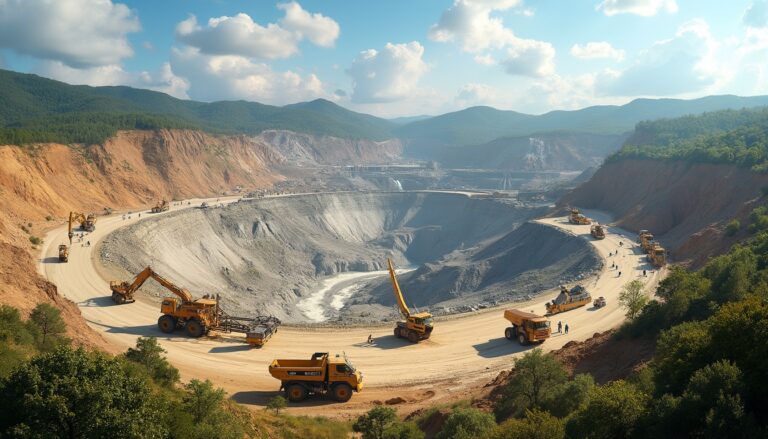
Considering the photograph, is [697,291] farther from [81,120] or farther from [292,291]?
[81,120]

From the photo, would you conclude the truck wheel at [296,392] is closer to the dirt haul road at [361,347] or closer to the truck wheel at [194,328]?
the dirt haul road at [361,347]

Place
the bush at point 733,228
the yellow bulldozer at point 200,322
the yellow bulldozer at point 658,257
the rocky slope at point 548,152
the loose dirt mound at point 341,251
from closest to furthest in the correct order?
the yellow bulldozer at point 200,322 < the bush at point 733,228 < the yellow bulldozer at point 658,257 < the loose dirt mound at point 341,251 < the rocky slope at point 548,152

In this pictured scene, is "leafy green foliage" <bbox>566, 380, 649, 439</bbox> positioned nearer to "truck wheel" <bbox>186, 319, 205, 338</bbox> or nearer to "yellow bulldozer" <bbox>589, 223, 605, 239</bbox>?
"truck wheel" <bbox>186, 319, 205, 338</bbox>

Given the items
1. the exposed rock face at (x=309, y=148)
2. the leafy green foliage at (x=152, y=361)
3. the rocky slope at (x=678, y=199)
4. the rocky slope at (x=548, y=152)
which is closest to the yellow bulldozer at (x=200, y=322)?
the leafy green foliage at (x=152, y=361)

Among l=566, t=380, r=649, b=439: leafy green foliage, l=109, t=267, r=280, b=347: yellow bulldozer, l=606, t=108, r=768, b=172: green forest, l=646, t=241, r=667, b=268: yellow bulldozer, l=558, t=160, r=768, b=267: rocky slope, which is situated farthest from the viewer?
l=606, t=108, r=768, b=172: green forest

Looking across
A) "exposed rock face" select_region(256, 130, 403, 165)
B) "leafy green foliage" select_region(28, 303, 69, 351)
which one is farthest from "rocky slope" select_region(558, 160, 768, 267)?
"exposed rock face" select_region(256, 130, 403, 165)

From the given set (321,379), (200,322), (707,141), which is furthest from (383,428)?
(707,141)

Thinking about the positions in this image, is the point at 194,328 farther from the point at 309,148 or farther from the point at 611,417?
the point at 309,148
